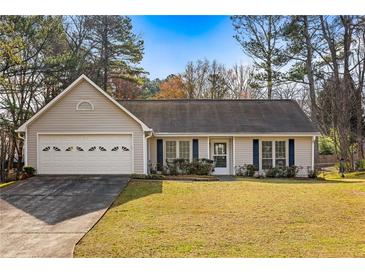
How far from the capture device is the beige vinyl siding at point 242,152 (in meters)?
16.4

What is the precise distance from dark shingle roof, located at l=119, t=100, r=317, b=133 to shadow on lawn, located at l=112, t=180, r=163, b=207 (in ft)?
14.5

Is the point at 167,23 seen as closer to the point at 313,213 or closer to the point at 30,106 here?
the point at 313,213

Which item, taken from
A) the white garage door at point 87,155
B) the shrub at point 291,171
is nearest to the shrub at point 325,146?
the shrub at point 291,171

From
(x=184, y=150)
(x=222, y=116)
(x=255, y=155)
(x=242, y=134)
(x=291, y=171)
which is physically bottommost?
(x=291, y=171)

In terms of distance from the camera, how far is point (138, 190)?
35.9ft

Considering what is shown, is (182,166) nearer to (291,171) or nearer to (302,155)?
(291,171)

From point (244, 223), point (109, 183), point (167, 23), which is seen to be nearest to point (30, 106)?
point (109, 183)

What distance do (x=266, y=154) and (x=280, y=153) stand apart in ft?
2.14

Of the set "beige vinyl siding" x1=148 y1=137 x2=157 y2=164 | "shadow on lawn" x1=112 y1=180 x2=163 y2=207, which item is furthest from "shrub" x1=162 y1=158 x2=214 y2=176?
"shadow on lawn" x1=112 y1=180 x2=163 y2=207

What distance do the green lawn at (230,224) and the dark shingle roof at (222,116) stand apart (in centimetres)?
Answer: 574

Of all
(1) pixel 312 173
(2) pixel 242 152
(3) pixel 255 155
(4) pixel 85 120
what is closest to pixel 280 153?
(3) pixel 255 155

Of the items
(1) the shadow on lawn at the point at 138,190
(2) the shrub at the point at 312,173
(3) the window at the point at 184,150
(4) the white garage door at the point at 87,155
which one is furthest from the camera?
(3) the window at the point at 184,150

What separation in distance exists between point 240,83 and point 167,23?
1938 centimetres

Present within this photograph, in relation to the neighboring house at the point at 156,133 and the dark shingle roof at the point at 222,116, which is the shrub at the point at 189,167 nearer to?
the neighboring house at the point at 156,133
